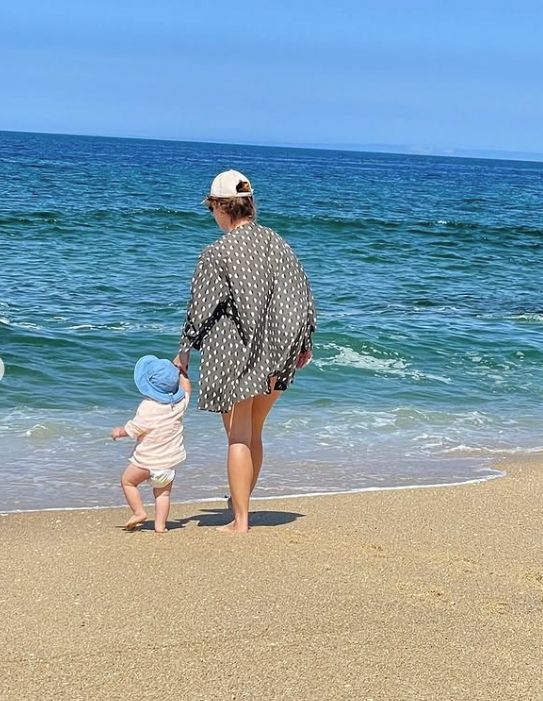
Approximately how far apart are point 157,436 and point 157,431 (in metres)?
0.03

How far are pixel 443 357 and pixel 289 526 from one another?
6.50 m

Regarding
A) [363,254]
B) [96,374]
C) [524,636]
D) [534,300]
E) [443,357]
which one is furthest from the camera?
[363,254]

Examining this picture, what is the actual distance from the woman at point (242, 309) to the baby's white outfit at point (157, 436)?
232 millimetres

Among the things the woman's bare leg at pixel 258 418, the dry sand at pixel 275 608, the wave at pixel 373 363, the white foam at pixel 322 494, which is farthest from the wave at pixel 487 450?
the woman's bare leg at pixel 258 418

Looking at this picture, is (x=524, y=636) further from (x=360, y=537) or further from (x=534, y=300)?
(x=534, y=300)

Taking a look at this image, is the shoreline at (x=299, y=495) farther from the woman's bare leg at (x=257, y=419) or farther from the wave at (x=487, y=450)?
the woman's bare leg at (x=257, y=419)

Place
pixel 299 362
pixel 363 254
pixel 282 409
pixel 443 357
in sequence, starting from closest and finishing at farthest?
pixel 299 362 < pixel 282 409 < pixel 443 357 < pixel 363 254

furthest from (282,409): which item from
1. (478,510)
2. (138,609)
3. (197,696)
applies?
(197,696)

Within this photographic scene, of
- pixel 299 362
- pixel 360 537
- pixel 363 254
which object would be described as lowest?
pixel 363 254

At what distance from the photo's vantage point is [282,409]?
8852 mm

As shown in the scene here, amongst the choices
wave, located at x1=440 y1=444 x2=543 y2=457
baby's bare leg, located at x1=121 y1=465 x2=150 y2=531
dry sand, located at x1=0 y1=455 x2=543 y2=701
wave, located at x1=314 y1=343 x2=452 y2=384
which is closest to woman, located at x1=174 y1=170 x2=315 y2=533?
baby's bare leg, located at x1=121 y1=465 x2=150 y2=531

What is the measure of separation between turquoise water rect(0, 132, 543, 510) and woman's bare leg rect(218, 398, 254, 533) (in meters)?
1.29

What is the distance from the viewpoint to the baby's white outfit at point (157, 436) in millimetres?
5148

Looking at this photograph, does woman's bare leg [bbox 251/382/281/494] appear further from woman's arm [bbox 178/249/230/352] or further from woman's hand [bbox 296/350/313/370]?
woman's arm [bbox 178/249/230/352]
